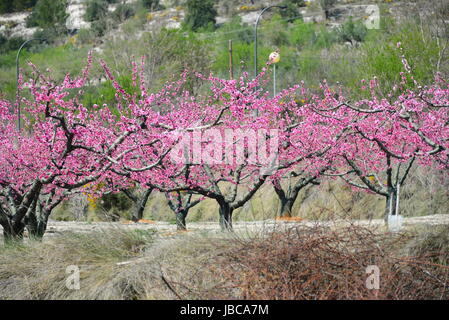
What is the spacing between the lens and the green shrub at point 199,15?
84.0 metres

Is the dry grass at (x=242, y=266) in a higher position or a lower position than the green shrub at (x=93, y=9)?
higher

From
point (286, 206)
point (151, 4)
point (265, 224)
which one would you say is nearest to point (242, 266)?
point (265, 224)

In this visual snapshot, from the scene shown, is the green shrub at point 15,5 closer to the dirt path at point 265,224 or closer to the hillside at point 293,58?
the hillside at point 293,58

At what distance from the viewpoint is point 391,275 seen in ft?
22.7

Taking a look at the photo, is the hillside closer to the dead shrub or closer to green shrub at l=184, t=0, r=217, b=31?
the dead shrub

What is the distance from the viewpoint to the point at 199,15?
84.3 meters

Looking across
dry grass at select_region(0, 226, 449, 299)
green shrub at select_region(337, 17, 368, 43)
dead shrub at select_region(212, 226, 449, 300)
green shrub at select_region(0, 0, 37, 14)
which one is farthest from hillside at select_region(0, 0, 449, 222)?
green shrub at select_region(0, 0, 37, 14)

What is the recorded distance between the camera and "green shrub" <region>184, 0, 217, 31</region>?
84.0 meters

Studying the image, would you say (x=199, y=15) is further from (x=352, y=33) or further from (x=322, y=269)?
(x=322, y=269)

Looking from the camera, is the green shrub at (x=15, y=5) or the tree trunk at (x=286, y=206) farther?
the green shrub at (x=15, y=5)

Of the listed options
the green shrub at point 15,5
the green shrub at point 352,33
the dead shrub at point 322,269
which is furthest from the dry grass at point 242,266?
the green shrub at point 15,5

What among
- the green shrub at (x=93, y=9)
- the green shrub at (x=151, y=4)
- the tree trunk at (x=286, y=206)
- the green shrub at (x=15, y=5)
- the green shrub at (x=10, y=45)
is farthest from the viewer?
the green shrub at (x=15, y=5)

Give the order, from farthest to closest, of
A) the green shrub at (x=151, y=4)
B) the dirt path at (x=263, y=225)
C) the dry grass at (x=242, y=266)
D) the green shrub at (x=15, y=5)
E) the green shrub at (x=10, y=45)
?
the green shrub at (x=15, y=5)
the green shrub at (x=151, y=4)
the green shrub at (x=10, y=45)
the dirt path at (x=263, y=225)
the dry grass at (x=242, y=266)
